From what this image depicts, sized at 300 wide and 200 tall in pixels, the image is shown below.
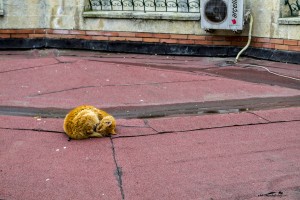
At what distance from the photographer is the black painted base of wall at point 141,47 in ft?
35.9

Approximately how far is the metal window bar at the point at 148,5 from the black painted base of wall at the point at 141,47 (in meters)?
0.71

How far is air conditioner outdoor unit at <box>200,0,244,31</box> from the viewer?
1055 cm

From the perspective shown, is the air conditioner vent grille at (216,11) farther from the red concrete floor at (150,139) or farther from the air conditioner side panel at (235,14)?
the red concrete floor at (150,139)

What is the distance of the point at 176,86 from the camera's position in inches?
335

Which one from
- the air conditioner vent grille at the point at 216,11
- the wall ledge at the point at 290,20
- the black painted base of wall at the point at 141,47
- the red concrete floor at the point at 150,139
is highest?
the air conditioner vent grille at the point at 216,11

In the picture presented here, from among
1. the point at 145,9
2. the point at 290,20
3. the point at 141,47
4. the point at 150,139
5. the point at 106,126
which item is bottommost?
the point at 150,139

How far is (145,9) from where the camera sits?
11664 mm

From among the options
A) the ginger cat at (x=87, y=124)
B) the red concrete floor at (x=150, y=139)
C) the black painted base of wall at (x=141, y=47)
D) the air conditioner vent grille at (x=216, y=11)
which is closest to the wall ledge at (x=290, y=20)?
the black painted base of wall at (x=141, y=47)

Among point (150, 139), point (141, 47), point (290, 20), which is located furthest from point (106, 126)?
point (141, 47)

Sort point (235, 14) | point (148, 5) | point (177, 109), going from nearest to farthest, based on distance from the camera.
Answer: point (177, 109) → point (235, 14) → point (148, 5)

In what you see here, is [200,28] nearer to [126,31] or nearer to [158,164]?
[126,31]

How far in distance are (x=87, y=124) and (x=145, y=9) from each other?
619 centimetres

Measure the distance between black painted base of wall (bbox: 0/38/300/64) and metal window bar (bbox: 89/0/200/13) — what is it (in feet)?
2.34

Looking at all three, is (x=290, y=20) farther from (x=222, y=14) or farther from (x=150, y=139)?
(x=150, y=139)
